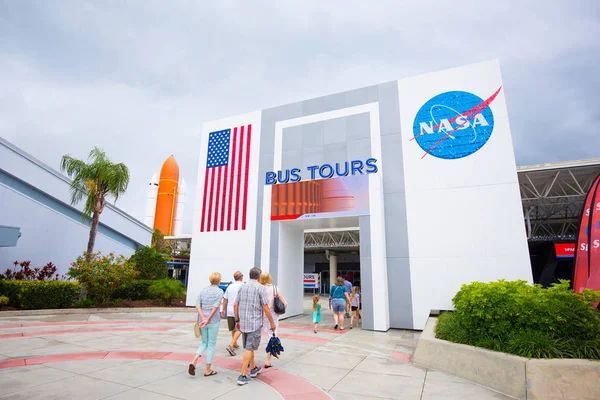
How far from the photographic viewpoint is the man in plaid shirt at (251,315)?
490 centimetres

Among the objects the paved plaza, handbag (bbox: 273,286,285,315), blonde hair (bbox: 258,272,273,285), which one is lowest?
the paved plaza

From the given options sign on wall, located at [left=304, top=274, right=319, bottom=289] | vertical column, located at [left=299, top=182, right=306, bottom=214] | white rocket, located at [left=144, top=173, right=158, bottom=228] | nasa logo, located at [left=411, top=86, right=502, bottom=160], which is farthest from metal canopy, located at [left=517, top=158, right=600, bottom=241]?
white rocket, located at [left=144, top=173, right=158, bottom=228]

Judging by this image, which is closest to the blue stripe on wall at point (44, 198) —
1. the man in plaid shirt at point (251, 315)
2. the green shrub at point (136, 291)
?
the green shrub at point (136, 291)

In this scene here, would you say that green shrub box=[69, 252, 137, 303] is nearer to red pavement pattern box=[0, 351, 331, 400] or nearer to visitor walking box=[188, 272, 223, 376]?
red pavement pattern box=[0, 351, 331, 400]

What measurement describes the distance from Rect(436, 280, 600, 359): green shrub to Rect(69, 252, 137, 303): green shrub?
14426mm

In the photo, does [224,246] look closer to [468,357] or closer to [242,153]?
[242,153]

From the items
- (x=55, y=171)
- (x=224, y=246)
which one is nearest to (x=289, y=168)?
(x=224, y=246)

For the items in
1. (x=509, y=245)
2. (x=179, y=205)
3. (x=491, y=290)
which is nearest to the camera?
(x=491, y=290)

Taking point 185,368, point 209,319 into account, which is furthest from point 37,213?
point 209,319

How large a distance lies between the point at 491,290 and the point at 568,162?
1428 centimetres

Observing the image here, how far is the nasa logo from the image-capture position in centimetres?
1116

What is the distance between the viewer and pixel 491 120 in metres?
11.1

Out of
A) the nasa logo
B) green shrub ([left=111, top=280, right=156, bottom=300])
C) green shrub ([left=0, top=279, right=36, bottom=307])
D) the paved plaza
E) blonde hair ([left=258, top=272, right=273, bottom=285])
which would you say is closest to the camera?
the paved plaza

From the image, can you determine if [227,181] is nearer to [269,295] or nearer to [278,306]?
[269,295]
